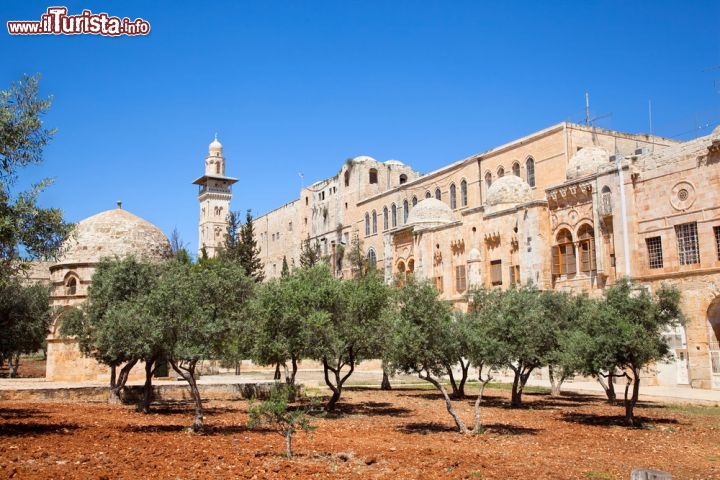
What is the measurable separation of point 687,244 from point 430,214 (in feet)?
72.8

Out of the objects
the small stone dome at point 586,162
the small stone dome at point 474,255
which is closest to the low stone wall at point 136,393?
the small stone dome at point 474,255

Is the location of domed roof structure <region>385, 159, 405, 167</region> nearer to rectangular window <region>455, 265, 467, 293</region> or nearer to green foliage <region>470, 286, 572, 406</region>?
rectangular window <region>455, 265, 467, 293</region>

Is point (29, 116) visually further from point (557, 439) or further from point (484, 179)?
point (484, 179)

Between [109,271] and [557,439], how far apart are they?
1588 centimetres

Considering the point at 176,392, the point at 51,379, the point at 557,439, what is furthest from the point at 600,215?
the point at 51,379

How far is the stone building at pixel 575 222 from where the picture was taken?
29547 mm

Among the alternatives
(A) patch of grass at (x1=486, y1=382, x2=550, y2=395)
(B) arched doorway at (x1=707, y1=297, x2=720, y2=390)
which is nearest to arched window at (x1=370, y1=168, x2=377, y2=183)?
(A) patch of grass at (x1=486, y1=382, x2=550, y2=395)

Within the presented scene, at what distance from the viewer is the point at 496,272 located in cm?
4234

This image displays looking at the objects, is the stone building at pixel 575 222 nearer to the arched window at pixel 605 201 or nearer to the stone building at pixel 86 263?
the arched window at pixel 605 201

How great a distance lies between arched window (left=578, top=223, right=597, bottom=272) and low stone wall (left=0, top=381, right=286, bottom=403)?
1876cm

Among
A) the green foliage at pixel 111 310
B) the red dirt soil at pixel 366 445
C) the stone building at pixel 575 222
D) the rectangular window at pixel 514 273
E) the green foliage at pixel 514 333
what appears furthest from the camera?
the rectangular window at pixel 514 273

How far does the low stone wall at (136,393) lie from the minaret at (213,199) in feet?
226

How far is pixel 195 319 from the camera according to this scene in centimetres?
1608

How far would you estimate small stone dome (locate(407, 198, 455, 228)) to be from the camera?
49.7m
